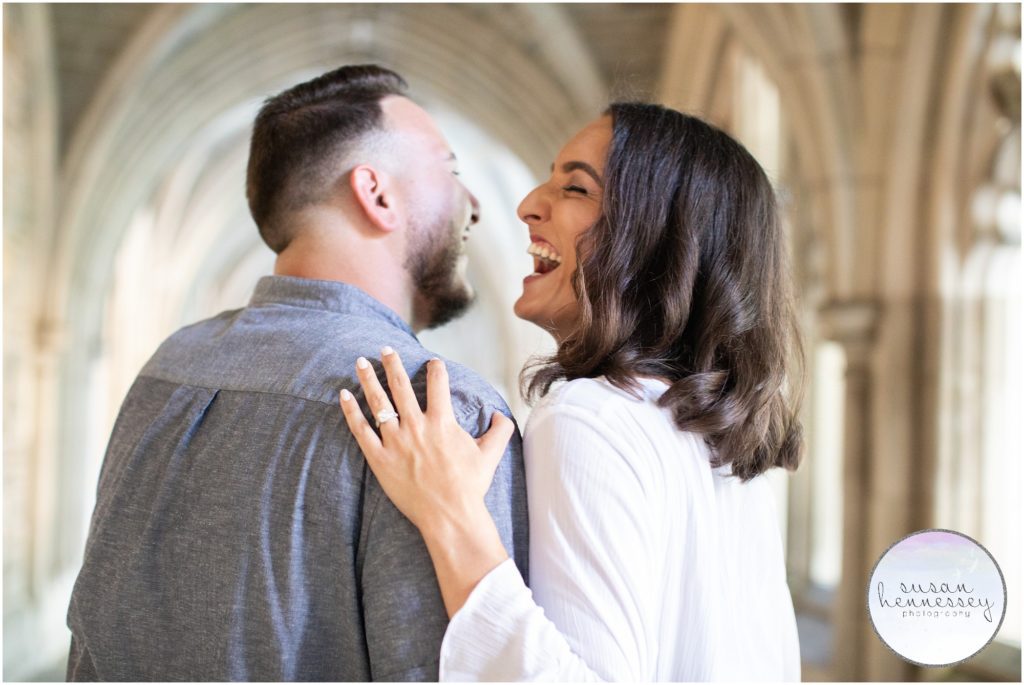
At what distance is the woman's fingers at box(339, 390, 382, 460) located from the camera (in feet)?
4.67

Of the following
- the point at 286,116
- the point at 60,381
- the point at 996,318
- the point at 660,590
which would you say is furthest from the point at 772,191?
the point at 60,381

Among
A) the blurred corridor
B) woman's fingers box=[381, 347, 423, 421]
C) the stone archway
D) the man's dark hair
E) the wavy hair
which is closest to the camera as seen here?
woman's fingers box=[381, 347, 423, 421]

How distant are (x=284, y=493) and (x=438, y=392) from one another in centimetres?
25

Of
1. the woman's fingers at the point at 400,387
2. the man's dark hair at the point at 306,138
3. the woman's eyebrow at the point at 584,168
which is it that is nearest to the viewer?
the woman's fingers at the point at 400,387

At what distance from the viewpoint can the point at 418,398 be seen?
1.52 meters

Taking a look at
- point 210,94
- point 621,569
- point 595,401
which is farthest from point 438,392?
point 210,94

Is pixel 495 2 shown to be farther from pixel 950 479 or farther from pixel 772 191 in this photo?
pixel 772 191

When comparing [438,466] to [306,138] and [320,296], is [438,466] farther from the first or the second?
[306,138]

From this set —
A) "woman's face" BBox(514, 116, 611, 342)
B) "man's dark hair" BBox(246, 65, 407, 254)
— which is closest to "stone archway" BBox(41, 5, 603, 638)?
"man's dark hair" BBox(246, 65, 407, 254)

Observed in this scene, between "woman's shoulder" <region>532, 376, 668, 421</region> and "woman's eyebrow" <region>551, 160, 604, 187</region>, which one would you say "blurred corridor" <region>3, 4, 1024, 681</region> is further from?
"woman's shoulder" <region>532, 376, 668, 421</region>

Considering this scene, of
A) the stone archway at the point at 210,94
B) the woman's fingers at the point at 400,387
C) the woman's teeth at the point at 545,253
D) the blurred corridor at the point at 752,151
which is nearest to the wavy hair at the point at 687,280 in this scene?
the woman's teeth at the point at 545,253

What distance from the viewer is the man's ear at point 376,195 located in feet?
6.01

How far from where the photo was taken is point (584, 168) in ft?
5.79

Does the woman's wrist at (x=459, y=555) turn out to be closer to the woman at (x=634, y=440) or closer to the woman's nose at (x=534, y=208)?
the woman at (x=634, y=440)
